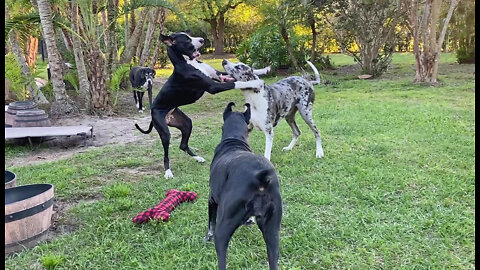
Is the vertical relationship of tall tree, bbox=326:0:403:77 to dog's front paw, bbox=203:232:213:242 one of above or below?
above

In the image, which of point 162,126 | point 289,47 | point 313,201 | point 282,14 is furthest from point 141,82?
point 313,201

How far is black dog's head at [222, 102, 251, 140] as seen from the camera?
3154 mm

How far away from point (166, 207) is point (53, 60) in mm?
6438

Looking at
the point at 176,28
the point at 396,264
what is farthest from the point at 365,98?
the point at 176,28

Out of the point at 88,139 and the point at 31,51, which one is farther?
the point at 31,51

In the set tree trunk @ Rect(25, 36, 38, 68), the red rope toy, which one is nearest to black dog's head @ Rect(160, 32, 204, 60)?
the red rope toy

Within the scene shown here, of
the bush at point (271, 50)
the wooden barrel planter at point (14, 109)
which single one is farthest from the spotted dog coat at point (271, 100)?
the bush at point (271, 50)

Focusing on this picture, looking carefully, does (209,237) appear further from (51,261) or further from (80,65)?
(80,65)

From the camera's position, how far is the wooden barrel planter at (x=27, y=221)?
125 inches

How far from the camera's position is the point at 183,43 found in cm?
480

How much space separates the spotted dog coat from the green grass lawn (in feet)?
1.74

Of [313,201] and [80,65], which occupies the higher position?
[80,65]

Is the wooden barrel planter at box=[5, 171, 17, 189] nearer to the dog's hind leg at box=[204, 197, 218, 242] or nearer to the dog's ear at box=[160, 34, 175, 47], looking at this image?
the dog's hind leg at box=[204, 197, 218, 242]

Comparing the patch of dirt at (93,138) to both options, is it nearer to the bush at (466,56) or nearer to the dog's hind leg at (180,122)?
the dog's hind leg at (180,122)
